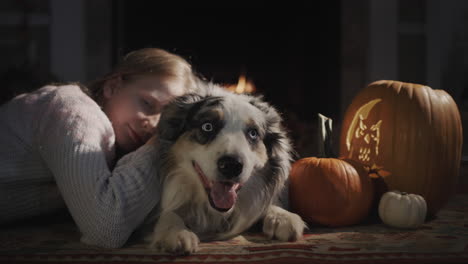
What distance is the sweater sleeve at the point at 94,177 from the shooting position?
4.85ft

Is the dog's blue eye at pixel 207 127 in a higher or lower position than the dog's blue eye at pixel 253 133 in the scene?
higher

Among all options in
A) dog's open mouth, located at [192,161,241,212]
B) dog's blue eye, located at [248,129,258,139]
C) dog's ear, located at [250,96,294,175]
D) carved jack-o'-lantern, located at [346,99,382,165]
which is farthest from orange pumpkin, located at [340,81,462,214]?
dog's open mouth, located at [192,161,241,212]

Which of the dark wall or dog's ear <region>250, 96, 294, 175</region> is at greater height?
the dark wall

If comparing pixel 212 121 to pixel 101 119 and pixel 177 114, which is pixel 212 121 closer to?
pixel 177 114

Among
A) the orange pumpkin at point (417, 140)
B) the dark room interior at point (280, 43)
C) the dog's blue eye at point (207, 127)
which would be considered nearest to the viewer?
the dog's blue eye at point (207, 127)

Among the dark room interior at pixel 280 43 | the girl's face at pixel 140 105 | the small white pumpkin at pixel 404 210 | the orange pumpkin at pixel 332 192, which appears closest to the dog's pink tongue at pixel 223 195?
the orange pumpkin at pixel 332 192

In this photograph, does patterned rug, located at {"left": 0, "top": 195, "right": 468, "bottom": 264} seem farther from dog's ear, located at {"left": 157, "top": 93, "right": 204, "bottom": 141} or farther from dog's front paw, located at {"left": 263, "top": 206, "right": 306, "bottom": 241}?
dog's ear, located at {"left": 157, "top": 93, "right": 204, "bottom": 141}

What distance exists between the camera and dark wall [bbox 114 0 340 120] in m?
4.92

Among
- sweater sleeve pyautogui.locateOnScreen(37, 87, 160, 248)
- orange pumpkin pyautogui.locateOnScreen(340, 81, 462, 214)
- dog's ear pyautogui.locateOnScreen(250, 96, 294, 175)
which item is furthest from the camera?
orange pumpkin pyautogui.locateOnScreen(340, 81, 462, 214)

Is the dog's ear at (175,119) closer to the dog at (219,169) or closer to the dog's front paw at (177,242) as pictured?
the dog at (219,169)

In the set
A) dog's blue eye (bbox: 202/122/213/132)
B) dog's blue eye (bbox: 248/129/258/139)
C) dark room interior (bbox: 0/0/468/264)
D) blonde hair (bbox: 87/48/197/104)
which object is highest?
dark room interior (bbox: 0/0/468/264)

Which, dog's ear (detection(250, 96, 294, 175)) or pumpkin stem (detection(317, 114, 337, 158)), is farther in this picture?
pumpkin stem (detection(317, 114, 337, 158))

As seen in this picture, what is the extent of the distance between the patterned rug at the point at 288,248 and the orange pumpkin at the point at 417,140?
24 centimetres

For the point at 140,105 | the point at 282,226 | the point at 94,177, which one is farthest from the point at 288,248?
the point at 140,105
